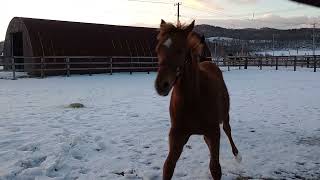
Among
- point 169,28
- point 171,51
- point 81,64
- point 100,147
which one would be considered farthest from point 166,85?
point 81,64

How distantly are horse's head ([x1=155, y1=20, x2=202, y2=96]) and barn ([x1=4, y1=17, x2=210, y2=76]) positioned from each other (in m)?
18.7

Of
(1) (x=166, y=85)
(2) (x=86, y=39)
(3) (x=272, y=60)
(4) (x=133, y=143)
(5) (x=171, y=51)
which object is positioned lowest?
(4) (x=133, y=143)

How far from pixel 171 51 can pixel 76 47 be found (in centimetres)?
2253

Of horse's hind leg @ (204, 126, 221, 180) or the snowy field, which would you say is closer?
horse's hind leg @ (204, 126, 221, 180)

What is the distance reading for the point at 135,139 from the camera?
246 inches

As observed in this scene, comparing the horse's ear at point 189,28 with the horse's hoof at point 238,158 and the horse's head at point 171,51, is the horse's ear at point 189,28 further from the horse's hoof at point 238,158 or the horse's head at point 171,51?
the horse's hoof at point 238,158

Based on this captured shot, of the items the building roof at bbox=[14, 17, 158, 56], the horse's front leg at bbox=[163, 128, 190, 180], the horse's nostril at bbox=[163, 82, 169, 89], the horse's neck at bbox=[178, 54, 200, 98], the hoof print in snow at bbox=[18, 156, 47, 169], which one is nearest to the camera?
the horse's nostril at bbox=[163, 82, 169, 89]

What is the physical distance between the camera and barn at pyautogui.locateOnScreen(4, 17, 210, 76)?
23.0 metres

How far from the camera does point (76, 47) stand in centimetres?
2498

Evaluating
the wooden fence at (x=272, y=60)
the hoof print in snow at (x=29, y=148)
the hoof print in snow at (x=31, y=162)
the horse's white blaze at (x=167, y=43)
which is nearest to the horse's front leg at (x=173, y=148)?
the horse's white blaze at (x=167, y=43)

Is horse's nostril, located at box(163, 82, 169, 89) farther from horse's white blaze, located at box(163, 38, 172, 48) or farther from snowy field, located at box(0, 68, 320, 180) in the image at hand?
snowy field, located at box(0, 68, 320, 180)

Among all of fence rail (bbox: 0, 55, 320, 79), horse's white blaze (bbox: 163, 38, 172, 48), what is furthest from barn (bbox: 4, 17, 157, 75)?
horse's white blaze (bbox: 163, 38, 172, 48)

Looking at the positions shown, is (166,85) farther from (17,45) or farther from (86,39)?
(17,45)

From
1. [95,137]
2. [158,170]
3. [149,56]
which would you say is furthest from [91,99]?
[149,56]
